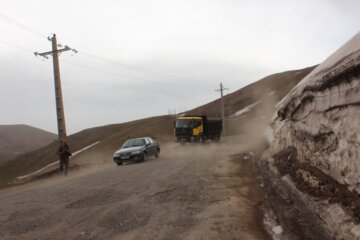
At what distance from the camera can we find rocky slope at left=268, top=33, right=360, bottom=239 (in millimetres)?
8867

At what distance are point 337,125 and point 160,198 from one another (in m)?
4.91

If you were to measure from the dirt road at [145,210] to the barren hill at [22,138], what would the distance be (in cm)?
13717

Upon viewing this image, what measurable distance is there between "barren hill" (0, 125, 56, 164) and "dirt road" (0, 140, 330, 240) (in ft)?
450

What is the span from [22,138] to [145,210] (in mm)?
163468

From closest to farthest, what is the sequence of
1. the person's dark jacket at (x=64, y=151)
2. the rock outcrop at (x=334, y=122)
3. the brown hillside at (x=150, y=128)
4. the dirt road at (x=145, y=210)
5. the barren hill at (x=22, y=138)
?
the dirt road at (x=145, y=210), the rock outcrop at (x=334, y=122), the person's dark jacket at (x=64, y=151), the brown hillside at (x=150, y=128), the barren hill at (x=22, y=138)

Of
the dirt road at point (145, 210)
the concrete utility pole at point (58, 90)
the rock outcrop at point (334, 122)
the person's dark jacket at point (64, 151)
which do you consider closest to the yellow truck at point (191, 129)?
the concrete utility pole at point (58, 90)

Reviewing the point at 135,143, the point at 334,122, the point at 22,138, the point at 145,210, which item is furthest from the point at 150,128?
the point at 22,138

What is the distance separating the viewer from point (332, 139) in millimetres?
10844

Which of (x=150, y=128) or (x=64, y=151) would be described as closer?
(x=64, y=151)

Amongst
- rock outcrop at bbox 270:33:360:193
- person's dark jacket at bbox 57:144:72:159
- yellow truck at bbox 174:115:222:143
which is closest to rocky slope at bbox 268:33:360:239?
rock outcrop at bbox 270:33:360:193

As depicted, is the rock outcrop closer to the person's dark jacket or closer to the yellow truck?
the person's dark jacket

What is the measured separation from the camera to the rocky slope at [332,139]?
8.87 m

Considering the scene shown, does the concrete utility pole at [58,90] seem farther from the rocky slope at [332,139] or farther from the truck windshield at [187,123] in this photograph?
the rocky slope at [332,139]

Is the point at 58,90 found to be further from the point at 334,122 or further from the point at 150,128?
the point at 150,128
